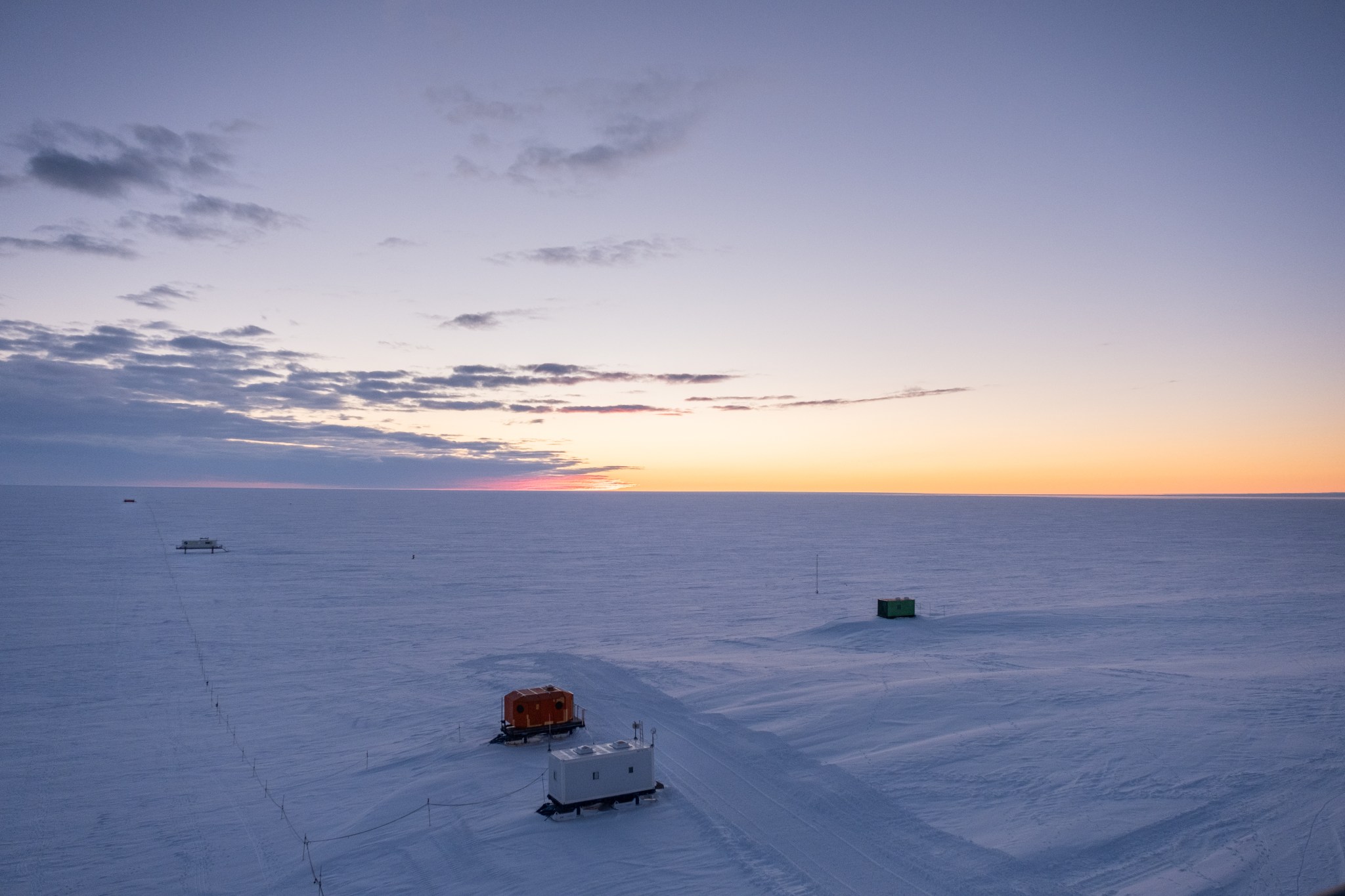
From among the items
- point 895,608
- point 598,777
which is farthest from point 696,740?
point 895,608

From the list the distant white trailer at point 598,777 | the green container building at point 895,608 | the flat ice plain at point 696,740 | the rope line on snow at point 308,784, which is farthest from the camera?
the green container building at point 895,608

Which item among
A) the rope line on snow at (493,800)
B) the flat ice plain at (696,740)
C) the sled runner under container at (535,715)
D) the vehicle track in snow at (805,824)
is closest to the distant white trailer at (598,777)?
the flat ice plain at (696,740)

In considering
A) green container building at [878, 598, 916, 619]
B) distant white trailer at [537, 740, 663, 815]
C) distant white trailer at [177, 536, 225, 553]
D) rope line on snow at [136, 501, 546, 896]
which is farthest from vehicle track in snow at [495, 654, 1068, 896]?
distant white trailer at [177, 536, 225, 553]

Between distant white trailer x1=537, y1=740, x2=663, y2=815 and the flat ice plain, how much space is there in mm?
808

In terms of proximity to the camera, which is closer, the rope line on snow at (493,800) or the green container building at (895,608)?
the rope line on snow at (493,800)

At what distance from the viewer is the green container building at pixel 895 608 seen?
5981 cm

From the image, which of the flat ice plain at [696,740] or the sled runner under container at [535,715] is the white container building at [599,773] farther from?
the sled runner under container at [535,715]

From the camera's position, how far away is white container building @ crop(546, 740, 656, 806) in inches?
1054

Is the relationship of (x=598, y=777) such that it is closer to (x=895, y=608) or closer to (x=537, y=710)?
(x=537, y=710)

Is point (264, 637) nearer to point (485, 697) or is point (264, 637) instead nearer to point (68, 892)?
point (485, 697)

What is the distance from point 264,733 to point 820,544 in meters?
114

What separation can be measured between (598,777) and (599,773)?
139 mm

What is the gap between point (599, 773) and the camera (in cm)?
2709

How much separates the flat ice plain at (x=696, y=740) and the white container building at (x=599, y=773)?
0.97m
